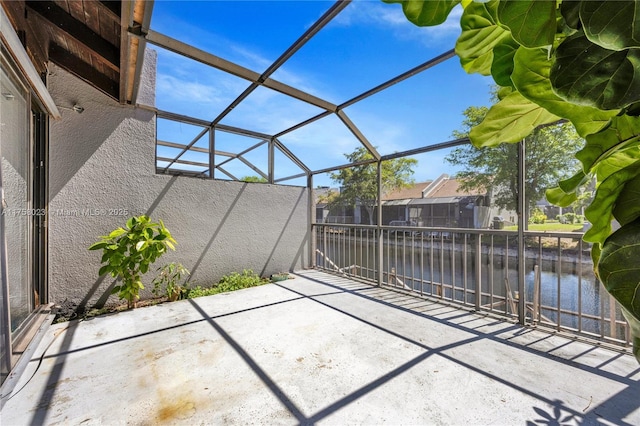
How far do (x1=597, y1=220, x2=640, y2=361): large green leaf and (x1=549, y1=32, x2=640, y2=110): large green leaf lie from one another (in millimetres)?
156

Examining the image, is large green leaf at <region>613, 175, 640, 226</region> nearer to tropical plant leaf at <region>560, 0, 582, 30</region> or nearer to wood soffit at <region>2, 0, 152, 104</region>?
tropical plant leaf at <region>560, 0, 582, 30</region>

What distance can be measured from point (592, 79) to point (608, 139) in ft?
0.41

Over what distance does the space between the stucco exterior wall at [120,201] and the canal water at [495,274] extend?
1740 millimetres

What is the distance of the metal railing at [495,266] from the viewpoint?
256cm

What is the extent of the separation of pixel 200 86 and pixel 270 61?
3.69 feet

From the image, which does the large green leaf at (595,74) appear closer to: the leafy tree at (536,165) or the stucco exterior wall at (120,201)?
the leafy tree at (536,165)

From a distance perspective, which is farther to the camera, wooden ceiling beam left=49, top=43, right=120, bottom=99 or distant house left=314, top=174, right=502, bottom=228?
distant house left=314, top=174, right=502, bottom=228

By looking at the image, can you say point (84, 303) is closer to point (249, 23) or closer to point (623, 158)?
point (249, 23)

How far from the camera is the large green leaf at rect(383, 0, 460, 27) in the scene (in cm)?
47

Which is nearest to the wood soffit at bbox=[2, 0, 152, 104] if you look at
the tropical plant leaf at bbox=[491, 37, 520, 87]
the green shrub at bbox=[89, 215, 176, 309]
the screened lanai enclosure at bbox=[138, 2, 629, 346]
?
the screened lanai enclosure at bbox=[138, 2, 629, 346]

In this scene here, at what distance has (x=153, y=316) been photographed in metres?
3.02

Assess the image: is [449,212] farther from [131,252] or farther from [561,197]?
[131,252]

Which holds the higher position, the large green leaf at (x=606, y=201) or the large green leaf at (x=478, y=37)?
the large green leaf at (x=478, y=37)

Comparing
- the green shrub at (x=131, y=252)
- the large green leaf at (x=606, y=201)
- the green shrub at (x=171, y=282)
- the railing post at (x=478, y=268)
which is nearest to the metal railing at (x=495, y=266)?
the railing post at (x=478, y=268)
